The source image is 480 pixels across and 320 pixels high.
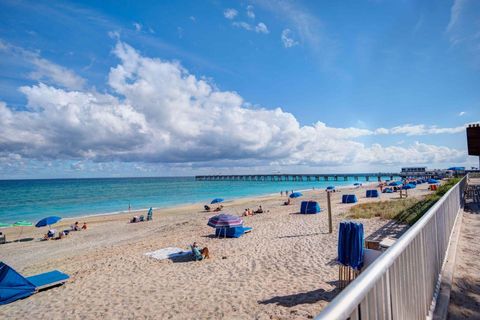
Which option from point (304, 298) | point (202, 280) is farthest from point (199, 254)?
point (304, 298)

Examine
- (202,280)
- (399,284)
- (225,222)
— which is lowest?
(202,280)

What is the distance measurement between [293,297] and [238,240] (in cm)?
693

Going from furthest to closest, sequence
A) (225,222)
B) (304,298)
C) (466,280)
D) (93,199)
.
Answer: (93,199) → (225,222) → (304,298) → (466,280)

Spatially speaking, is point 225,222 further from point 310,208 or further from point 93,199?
point 93,199

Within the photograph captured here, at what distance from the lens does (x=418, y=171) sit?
99312 millimetres

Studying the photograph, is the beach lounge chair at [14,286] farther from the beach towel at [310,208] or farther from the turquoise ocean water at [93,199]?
the turquoise ocean water at [93,199]

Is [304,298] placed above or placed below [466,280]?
below

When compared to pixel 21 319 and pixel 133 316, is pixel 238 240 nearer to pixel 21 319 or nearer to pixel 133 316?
pixel 133 316

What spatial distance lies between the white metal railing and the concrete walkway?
28 centimetres

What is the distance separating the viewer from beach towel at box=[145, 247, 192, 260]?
10931 mm

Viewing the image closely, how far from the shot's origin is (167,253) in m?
11.4

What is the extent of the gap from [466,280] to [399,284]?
319 cm

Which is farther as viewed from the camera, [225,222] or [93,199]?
[93,199]

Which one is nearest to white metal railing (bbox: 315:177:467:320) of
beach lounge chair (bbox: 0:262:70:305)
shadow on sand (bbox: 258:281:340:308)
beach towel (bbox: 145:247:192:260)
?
shadow on sand (bbox: 258:281:340:308)
